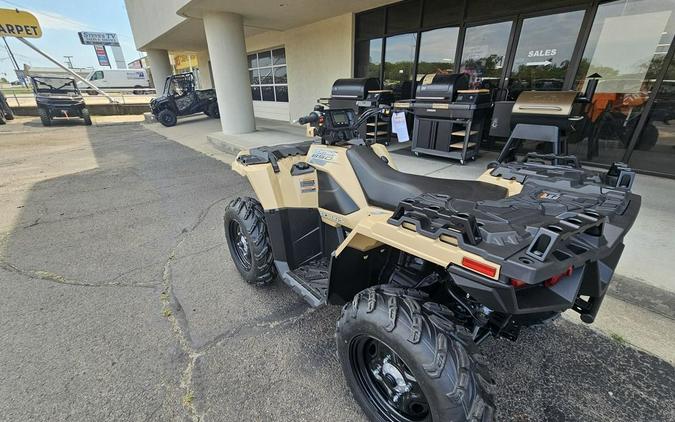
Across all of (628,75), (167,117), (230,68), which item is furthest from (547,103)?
(167,117)

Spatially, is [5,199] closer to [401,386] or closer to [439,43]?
[401,386]

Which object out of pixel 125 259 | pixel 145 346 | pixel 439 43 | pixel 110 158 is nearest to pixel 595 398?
pixel 145 346

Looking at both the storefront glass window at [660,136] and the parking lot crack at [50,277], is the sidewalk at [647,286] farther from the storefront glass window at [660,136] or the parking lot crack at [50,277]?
the parking lot crack at [50,277]

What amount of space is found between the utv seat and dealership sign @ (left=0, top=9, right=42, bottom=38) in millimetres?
25270

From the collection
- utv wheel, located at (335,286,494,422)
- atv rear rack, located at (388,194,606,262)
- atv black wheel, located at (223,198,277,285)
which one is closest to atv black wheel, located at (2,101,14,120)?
atv black wheel, located at (223,198,277,285)

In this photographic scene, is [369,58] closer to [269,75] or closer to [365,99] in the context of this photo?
[365,99]

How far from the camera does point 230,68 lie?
8797mm

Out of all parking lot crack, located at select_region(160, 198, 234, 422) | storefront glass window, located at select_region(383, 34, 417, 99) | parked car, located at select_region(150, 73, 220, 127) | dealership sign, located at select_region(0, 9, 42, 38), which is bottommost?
parking lot crack, located at select_region(160, 198, 234, 422)

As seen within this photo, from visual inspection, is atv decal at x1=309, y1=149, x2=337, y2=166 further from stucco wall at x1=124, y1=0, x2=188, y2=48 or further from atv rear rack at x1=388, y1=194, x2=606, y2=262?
stucco wall at x1=124, y1=0, x2=188, y2=48

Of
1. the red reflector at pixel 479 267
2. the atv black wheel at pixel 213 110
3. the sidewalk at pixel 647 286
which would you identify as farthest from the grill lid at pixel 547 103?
the atv black wheel at pixel 213 110

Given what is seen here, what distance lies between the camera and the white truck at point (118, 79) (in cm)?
3294

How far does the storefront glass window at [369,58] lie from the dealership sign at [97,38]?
2647 inches

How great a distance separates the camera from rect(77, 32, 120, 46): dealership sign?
5262cm

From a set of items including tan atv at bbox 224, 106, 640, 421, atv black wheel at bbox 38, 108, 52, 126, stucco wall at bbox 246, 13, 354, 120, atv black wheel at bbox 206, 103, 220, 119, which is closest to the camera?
tan atv at bbox 224, 106, 640, 421
